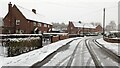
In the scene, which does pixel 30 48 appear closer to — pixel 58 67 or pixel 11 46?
pixel 11 46

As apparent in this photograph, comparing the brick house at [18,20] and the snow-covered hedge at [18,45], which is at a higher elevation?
the brick house at [18,20]

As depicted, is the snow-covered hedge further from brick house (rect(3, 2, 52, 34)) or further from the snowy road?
brick house (rect(3, 2, 52, 34))

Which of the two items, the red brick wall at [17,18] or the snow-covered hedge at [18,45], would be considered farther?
the red brick wall at [17,18]

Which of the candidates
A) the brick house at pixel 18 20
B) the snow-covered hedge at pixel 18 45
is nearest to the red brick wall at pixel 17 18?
the brick house at pixel 18 20

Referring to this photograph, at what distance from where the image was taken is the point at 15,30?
5003 centimetres

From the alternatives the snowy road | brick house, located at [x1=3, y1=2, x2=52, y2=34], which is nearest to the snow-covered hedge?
the snowy road

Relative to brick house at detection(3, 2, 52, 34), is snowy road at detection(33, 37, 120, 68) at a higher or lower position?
lower

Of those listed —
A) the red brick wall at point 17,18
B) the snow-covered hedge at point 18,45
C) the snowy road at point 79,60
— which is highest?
the red brick wall at point 17,18

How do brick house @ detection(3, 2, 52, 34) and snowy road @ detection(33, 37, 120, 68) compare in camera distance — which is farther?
brick house @ detection(3, 2, 52, 34)

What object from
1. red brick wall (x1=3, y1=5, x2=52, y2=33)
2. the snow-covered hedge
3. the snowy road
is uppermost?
red brick wall (x1=3, y1=5, x2=52, y2=33)

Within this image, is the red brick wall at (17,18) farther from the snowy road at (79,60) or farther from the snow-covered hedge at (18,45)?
the snowy road at (79,60)

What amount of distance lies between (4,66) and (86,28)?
11399 cm

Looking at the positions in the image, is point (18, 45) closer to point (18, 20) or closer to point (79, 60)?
point (79, 60)

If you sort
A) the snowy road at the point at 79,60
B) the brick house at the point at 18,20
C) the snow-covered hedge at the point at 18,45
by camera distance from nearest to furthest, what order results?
the snowy road at the point at 79,60
the snow-covered hedge at the point at 18,45
the brick house at the point at 18,20
